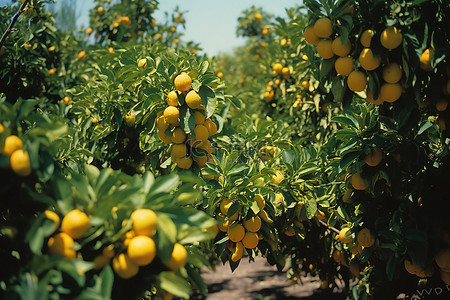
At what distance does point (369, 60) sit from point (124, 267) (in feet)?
3.99

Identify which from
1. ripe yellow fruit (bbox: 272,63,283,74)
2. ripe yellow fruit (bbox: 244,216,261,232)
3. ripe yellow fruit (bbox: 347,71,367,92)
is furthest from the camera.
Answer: ripe yellow fruit (bbox: 272,63,283,74)

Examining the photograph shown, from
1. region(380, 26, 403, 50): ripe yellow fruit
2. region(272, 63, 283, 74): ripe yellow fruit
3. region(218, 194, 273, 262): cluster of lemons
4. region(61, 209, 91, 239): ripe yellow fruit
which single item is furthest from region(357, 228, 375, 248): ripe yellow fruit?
region(272, 63, 283, 74): ripe yellow fruit

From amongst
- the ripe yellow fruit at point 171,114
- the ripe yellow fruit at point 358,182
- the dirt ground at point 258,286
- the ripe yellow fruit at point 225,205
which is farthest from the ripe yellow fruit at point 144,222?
the dirt ground at point 258,286

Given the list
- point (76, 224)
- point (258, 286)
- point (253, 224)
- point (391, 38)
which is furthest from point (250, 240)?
point (258, 286)

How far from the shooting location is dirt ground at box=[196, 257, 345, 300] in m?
5.01

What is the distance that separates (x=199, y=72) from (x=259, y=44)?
228 inches

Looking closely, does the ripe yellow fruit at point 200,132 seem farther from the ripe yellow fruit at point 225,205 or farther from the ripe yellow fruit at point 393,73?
the ripe yellow fruit at point 393,73

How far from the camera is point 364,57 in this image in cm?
142

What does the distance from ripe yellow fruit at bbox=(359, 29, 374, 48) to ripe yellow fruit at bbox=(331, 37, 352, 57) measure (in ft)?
0.22

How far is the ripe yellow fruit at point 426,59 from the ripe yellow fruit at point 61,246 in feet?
4.71

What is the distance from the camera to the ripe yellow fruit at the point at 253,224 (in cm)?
181

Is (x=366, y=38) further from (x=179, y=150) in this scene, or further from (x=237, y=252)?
(x=237, y=252)

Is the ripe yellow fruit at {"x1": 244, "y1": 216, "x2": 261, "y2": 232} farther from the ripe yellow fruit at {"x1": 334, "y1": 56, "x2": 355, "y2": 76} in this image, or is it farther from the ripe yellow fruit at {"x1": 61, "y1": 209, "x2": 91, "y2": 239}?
the ripe yellow fruit at {"x1": 61, "y1": 209, "x2": 91, "y2": 239}

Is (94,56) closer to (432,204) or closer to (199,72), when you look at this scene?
(199,72)
